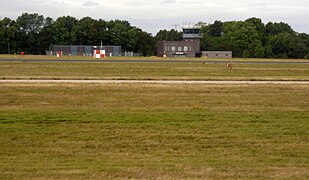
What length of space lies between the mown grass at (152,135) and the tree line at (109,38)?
3978 inches

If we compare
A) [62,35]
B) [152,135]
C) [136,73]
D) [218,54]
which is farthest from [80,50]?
[152,135]

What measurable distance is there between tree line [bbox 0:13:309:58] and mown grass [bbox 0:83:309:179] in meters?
101

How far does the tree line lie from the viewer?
122875mm

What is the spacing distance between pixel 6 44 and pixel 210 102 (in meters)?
106

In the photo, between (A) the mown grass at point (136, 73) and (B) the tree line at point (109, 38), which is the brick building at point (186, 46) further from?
(A) the mown grass at point (136, 73)

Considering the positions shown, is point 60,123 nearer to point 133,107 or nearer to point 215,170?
point 133,107

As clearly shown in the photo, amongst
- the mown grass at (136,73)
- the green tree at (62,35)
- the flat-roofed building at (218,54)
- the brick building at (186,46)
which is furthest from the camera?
the brick building at (186,46)

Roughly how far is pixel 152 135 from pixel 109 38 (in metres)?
114

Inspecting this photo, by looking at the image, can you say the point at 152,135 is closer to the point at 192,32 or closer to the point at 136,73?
the point at 136,73

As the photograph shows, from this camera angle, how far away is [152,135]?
14.2 metres

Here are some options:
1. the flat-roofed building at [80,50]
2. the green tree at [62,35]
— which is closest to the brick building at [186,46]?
the flat-roofed building at [80,50]

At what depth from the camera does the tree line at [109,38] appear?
403ft

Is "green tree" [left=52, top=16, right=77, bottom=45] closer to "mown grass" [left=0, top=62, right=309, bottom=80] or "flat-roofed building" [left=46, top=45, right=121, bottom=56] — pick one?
"flat-roofed building" [left=46, top=45, right=121, bottom=56]

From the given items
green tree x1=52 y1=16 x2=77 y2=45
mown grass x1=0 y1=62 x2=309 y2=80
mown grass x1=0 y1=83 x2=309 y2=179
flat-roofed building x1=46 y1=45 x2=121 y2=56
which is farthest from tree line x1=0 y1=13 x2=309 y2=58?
mown grass x1=0 y1=83 x2=309 y2=179
